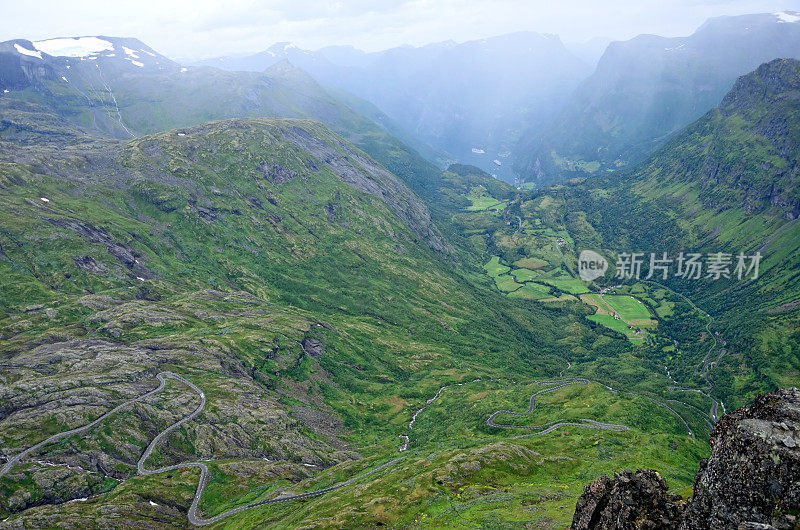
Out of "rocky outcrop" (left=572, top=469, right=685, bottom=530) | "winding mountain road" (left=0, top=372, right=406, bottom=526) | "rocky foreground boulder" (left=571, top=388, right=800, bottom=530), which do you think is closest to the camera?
"rocky foreground boulder" (left=571, top=388, right=800, bottom=530)

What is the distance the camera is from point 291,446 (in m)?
173

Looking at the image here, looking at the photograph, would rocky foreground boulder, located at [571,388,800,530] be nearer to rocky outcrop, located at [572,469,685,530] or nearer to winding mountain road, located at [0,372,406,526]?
rocky outcrop, located at [572,469,685,530]

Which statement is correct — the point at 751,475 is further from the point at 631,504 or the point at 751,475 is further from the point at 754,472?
the point at 631,504

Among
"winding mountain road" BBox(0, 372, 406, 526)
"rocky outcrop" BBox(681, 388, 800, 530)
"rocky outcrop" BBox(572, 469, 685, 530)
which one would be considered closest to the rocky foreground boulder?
"rocky outcrop" BBox(681, 388, 800, 530)

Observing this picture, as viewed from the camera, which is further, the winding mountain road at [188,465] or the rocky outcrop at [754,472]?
the winding mountain road at [188,465]

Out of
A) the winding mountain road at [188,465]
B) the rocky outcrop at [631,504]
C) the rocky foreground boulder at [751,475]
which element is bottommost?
the winding mountain road at [188,465]

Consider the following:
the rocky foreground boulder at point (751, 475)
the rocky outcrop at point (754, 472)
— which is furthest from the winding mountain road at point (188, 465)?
the rocky outcrop at point (754, 472)

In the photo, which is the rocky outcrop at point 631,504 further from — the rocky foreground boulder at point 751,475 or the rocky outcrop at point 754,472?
the rocky outcrop at point 754,472

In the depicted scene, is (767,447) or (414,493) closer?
(767,447)

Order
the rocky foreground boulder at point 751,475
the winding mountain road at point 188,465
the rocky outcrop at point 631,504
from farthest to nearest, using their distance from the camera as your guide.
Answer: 1. the winding mountain road at point 188,465
2. the rocky outcrop at point 631,504
3. the rocky foreground boulder at point 751,475

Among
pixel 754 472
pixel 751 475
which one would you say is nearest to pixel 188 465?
pixel 751 475

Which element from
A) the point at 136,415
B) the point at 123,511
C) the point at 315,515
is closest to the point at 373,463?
the point at 315,515

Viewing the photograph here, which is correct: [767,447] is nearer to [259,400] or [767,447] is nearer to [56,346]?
[259,400]

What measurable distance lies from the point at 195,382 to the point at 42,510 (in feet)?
244
